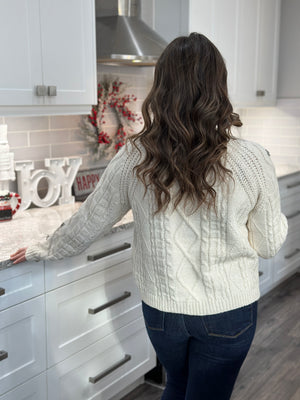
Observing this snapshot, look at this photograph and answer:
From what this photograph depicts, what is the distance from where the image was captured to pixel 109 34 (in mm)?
2609

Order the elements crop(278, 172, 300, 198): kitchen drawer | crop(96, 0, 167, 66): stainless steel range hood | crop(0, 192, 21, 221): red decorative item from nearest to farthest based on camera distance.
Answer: crop(0, 192, 21, 221): red decorative item → crop(96, 0, 167, 66): stainless steel range hood → crop(278, 172, 300, 198): kitchen drawer

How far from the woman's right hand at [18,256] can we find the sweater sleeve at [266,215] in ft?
2.45

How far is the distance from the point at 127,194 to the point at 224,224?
0.96 ft

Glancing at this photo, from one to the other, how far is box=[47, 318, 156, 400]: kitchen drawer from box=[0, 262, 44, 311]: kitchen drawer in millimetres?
344

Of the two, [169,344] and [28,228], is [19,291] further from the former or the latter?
[169,344]

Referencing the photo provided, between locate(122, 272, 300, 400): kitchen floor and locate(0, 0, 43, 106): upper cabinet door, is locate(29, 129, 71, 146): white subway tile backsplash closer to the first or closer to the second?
locate(0, 0, 43, 106): upper cabinet door

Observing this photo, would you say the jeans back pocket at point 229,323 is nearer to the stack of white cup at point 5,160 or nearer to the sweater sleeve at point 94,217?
the sweater sleeve at point 94,217

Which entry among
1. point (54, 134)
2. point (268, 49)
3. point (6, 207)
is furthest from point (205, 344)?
point (268, 49)

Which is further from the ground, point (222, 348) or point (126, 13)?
point (126, 13)

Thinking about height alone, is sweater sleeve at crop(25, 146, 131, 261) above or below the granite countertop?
above

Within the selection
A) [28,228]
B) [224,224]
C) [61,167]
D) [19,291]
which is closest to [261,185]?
[224,224]

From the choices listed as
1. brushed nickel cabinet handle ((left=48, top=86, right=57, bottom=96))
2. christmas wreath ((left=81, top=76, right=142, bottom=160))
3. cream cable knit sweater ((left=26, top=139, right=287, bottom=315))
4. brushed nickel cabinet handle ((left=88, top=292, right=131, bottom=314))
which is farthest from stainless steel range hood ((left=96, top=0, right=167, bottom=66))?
cream cable knit sweater ((left=26, top=139, right=287, bottom=315))

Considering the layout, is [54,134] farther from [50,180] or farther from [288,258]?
[288,258]

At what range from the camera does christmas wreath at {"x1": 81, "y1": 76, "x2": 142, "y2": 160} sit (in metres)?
2.86
